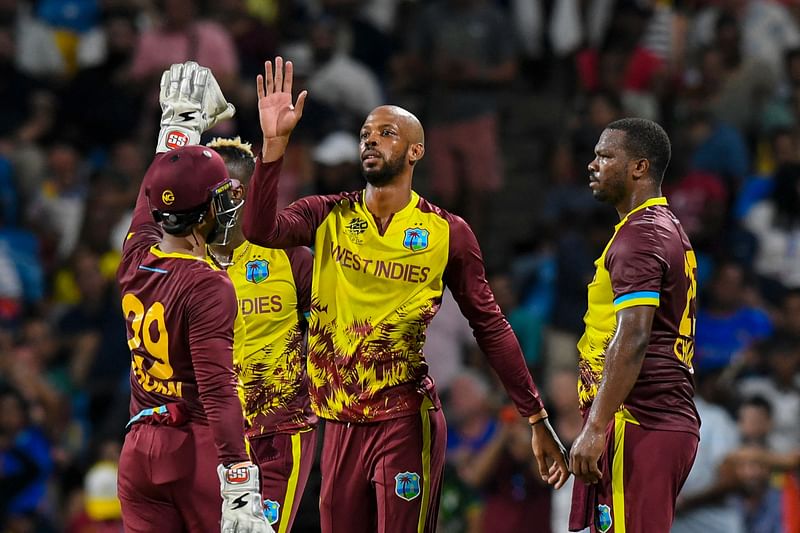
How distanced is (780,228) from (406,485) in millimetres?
7032

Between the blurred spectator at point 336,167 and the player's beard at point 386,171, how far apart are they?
5258mm

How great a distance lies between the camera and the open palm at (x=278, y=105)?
20.6 ft

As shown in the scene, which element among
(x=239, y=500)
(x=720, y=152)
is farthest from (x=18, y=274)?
(x=239, y=500)

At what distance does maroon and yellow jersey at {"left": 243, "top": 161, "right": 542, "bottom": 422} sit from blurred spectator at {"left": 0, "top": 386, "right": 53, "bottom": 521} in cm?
498

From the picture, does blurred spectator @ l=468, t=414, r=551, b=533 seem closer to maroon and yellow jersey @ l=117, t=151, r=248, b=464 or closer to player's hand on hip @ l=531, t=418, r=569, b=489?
player's hand on hip @ l=531, t=418, r=569, b=489

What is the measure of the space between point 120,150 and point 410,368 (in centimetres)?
712

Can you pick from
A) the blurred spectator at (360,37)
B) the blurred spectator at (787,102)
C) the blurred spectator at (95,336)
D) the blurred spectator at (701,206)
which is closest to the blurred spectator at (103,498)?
the blurred spectator at (95,336)

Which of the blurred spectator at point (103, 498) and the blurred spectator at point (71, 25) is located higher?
the blurred spectator at point (71, 25)


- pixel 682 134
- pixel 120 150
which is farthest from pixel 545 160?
pixel 120 150

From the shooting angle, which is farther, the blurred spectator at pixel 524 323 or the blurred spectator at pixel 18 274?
the blurred spectator at pixel 18 274

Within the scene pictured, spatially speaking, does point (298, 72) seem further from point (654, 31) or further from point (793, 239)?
point (793, 239)

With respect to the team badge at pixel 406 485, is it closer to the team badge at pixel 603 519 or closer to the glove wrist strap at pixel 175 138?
the team badge at pixel 603 519

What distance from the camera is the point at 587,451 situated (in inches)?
239

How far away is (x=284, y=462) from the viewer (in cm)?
700
